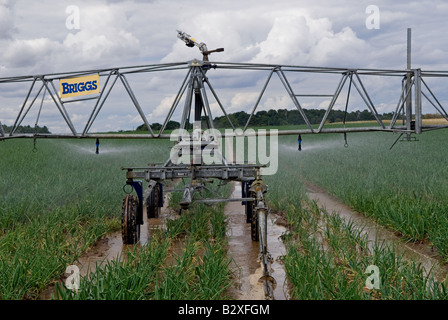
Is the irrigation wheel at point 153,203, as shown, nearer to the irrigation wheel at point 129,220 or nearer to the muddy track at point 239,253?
the muddy track at point 239,253

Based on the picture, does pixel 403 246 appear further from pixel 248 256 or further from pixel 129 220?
pixel 129 220

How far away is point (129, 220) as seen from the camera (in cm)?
698

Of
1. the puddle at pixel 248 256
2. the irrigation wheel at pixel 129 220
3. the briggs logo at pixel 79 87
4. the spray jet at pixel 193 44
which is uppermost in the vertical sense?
the spray jet at pixel 193 44

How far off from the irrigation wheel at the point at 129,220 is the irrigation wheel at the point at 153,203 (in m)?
1.98

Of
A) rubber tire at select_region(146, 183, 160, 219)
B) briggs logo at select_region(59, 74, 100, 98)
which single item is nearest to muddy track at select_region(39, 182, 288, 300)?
rubber tire at select_region(146, 183, 160, 219)

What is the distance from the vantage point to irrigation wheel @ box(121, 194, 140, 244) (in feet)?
22.8

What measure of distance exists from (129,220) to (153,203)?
228 cm

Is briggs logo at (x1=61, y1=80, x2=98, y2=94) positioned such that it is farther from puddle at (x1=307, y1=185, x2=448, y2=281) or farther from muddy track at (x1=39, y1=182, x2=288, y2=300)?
puddle at (x1=307, y1=185, x2=448, y2=281)

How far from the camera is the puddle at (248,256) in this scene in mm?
5113

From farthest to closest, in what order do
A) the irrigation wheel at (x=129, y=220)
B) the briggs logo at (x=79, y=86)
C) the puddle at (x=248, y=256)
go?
the briggs logo at (x=79, y=86), the irrigation wheel at (x=129, y=220), the puddle at (x=248, y=256)

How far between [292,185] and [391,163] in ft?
18.6

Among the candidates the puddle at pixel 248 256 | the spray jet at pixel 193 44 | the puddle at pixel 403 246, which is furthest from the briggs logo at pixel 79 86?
the puddle at pixel 403 246

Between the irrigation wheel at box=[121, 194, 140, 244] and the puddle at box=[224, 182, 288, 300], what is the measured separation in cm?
166

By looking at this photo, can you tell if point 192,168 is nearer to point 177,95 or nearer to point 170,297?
point 177,95
